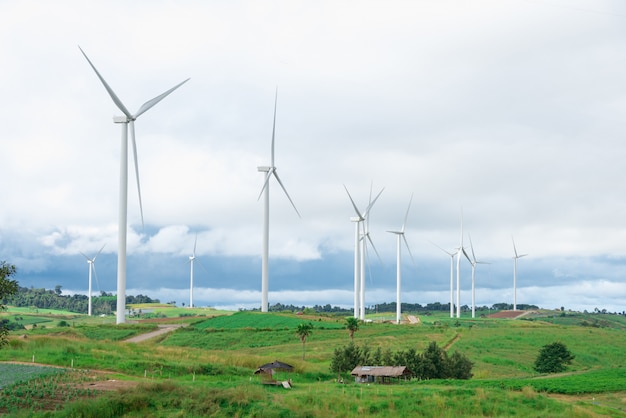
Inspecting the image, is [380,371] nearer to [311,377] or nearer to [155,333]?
[311,377]

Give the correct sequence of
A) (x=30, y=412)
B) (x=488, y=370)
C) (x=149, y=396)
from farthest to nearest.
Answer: (x=488, y=370), (x=149, y=396), (x=30, y=412)

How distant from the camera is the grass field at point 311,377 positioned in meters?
57.3

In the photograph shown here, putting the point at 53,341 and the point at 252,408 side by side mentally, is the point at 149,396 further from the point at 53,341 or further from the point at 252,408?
the point at 53,341

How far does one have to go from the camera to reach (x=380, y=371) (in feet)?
263

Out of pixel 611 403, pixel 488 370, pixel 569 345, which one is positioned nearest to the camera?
pixel 611 403

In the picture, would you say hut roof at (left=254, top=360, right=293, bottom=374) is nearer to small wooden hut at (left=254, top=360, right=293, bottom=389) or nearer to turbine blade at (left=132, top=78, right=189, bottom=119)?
small wooden hut at (left=254, top=360, right=293, bottom=389)

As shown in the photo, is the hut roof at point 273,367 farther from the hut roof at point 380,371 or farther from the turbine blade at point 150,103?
the turbine blade at point 150,103

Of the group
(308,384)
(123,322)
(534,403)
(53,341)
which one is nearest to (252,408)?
(308,384)

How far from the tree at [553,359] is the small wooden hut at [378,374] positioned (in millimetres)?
27953

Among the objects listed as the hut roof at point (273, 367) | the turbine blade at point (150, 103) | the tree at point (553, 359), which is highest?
the turbine blade at point (150, 103)

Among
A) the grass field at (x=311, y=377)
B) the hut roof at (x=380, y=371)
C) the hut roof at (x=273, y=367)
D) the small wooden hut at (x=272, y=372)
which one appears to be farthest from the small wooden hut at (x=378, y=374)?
the small wooden hut at (x=272, y=372)

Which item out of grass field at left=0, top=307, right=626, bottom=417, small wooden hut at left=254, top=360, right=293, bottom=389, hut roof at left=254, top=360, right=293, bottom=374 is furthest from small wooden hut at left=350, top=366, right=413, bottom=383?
small wooden hut at left=254, top=360, right=293, bottom=389

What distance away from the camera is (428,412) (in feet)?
193

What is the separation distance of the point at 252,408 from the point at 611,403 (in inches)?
1262
